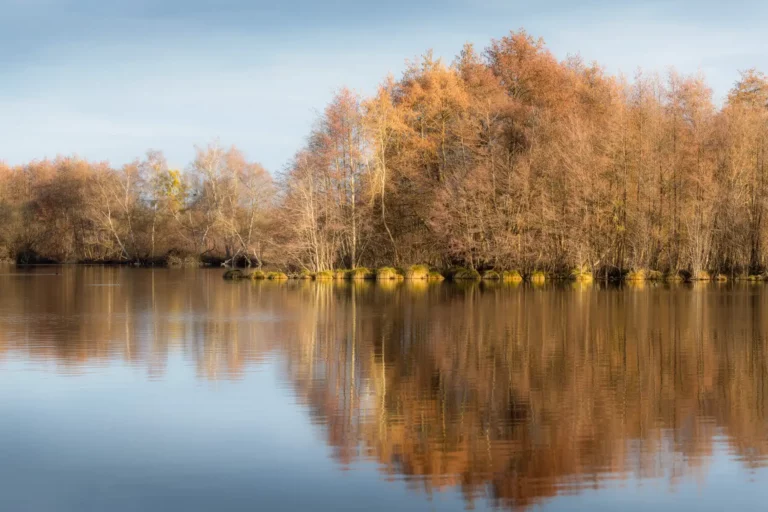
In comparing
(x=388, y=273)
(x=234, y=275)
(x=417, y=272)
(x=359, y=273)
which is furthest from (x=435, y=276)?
(x=234, y=275)

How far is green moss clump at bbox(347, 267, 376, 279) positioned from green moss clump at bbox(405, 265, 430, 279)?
261 cm

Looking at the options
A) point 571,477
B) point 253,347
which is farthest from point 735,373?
point 253,347

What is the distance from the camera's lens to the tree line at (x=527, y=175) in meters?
51.5

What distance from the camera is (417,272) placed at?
54750 millimetres

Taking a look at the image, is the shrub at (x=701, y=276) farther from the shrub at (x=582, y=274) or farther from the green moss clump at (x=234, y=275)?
the green moss clump at (x=234, y=275)

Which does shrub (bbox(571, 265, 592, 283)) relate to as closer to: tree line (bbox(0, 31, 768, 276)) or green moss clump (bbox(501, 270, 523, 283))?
tree line (bbox(0, 31, 768, 276))

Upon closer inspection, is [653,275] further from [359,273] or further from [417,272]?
[359,273]

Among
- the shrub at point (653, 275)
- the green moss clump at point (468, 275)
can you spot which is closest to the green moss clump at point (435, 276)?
the green moss clump at point (468, 275)

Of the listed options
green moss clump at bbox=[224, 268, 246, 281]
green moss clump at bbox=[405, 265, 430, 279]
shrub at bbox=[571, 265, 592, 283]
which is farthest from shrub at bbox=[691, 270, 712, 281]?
green moss clump at bbox=[224, 268, 246, 281]

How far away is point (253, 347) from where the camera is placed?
19.4 meters

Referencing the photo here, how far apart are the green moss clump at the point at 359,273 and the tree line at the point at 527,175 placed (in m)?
1.47

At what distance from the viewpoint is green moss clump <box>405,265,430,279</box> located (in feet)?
179

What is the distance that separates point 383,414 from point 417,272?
42.5 m

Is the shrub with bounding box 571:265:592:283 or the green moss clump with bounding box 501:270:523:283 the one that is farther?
the green moss clump with bounding box 501:270:523:283
